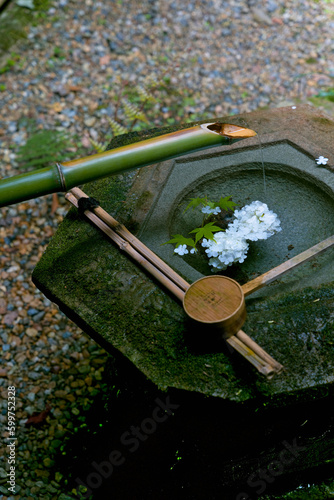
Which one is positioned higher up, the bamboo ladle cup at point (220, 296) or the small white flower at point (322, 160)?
the small white flower at point (322, 160)

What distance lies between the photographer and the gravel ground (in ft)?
11.3

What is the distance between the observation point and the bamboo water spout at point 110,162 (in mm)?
2043

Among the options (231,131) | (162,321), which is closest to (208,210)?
(231,131)

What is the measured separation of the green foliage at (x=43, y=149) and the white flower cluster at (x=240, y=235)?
2.44 meters

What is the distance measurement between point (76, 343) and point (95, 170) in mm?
1723

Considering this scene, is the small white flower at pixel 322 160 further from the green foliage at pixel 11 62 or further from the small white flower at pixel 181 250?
the green foliage at pixel 11 62

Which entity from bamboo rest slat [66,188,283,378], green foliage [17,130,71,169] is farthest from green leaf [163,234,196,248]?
green foliage [17,130,71,169]

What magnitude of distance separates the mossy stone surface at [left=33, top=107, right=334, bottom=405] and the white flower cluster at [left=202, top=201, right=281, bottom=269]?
297 millimetres

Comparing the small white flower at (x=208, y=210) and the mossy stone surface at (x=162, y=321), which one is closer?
the mossy stone surface at (x=162, y=321)

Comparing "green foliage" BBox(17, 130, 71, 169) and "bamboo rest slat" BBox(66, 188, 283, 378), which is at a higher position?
"bamboo rest slat" BBox(66, 188, 283, 378)

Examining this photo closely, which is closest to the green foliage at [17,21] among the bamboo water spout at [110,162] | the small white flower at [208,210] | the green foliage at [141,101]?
the green foliage at [141,101]

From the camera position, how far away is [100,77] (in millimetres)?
4883

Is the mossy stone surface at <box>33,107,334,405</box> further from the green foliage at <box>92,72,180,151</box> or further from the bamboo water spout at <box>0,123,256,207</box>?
the green foliage at <box>92,72,180,151</box>

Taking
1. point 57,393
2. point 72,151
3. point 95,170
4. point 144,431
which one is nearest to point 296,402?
point 144,431
